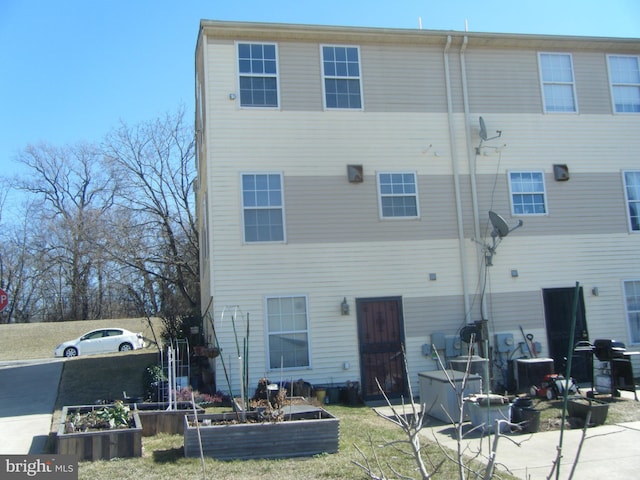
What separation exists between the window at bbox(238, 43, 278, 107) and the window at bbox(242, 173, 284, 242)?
5.57ft

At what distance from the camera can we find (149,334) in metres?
28.5

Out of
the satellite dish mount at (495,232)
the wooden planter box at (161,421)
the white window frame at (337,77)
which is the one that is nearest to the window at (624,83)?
the satellite dish mount at (495,232)

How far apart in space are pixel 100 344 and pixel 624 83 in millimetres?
20585

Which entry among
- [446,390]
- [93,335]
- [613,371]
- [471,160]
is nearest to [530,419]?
[446,390]

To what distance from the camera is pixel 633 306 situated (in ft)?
46.5

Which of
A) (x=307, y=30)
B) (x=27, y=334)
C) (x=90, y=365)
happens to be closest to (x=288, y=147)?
(x=307, y=30)

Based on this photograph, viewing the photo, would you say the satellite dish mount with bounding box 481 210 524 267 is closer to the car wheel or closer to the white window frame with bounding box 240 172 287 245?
the white window frame with bounding box 240 172 287 245

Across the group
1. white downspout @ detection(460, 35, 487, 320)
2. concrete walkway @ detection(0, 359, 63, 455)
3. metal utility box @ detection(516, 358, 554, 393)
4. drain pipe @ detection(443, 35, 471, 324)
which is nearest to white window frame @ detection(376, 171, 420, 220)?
drain pipe @ detection(443, 35, 471, 324)

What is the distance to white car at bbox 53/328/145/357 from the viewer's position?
23469 mm

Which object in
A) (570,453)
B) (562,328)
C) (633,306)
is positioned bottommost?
(570,453)

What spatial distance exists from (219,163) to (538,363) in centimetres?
774

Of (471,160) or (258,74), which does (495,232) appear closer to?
(471,160)

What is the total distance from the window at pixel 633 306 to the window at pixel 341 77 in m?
7.80

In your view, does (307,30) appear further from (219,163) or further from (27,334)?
(27,334)
